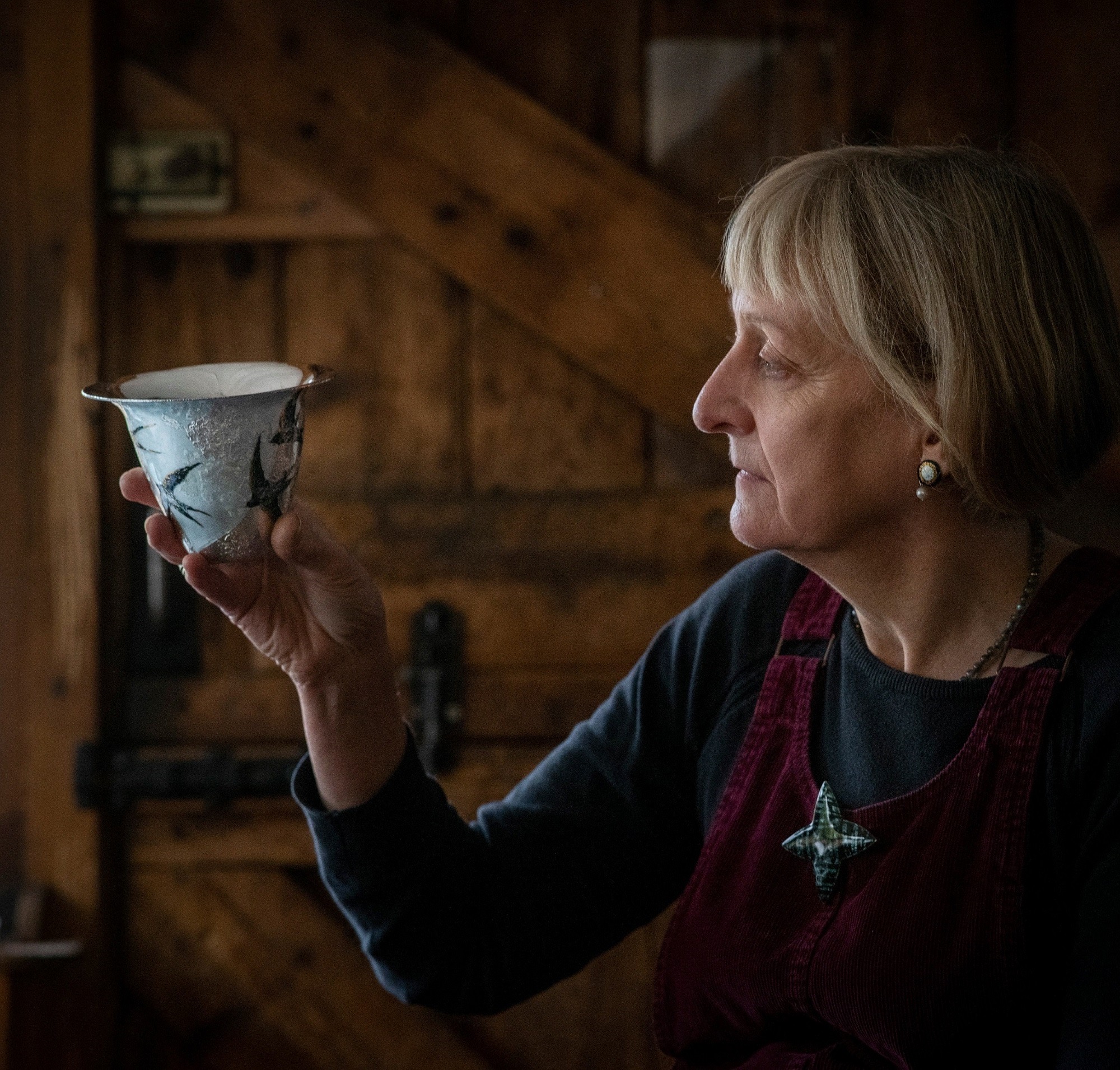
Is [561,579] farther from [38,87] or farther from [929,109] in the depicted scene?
[38,87]

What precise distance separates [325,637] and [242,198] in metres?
1.19

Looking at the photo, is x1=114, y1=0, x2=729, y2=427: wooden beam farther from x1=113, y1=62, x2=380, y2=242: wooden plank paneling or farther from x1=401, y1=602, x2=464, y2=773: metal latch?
x1=401, y1=602, x2=464, y2=773: metal latch

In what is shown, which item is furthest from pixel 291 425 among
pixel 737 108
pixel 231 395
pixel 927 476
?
pixel 737 108

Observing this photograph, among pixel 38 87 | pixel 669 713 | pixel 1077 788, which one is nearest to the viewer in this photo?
pixel 1077 788

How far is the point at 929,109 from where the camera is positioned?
2111mm

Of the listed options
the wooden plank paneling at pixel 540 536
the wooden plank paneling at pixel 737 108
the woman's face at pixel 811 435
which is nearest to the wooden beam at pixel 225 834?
the wooden plank paneling at pixel 540 536

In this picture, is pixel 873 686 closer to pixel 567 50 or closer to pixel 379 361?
pixel 379 361

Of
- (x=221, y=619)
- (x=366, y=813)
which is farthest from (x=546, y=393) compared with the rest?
(x=366, y=813)

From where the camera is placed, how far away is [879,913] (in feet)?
3.46

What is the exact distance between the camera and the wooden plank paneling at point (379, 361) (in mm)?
2107

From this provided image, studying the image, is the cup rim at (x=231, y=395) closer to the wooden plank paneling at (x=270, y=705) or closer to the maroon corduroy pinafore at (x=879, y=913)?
the maroon corduroy pinafore at (x=879, y=913)

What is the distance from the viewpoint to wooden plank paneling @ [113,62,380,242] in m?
2.08

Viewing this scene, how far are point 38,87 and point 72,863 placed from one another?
1.25 meters

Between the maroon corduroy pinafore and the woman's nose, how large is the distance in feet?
0.88
